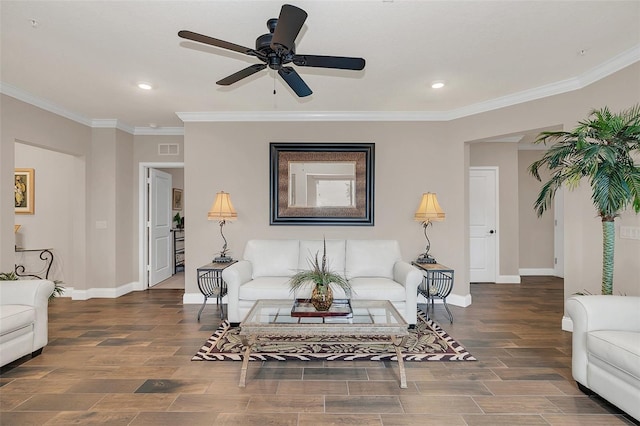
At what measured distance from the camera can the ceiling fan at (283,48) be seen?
183 cm

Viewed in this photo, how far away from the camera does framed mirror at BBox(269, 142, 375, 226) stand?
183 inches

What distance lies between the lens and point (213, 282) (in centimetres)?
449

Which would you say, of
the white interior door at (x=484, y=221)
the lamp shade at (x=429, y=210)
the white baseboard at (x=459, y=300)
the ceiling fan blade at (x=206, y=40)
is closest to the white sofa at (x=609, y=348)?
the lamp shade at (x=429, y=210)

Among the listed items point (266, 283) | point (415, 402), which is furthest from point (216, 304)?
point (415, 402)

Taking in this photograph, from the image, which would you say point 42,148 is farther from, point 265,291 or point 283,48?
point 283,48

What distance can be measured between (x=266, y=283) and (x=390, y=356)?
1.52 metres

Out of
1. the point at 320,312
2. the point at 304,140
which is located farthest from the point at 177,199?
the point at 320,312

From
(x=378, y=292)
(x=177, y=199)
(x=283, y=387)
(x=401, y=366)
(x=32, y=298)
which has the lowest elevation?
(x=283, y=387)

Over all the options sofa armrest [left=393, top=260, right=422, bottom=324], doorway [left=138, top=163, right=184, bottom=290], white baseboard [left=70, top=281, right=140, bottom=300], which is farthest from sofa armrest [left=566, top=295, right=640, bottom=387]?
white baseboard [left=70, top=281, right=140, bottom=300]

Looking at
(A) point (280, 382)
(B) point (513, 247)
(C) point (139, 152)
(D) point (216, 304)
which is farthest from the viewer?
(B) point (513, 247)

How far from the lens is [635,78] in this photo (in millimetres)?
2975

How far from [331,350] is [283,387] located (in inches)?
29.0

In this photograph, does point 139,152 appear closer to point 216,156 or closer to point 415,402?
point 216,156

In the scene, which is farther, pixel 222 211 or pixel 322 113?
pixel 322 113
